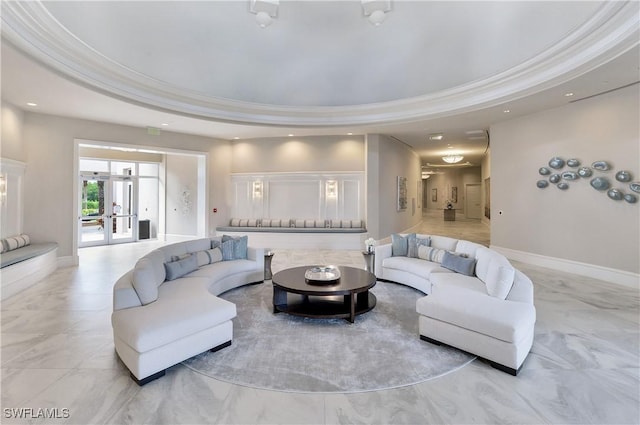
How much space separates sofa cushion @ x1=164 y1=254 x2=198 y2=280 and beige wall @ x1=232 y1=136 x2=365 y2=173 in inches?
210

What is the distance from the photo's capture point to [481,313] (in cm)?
288

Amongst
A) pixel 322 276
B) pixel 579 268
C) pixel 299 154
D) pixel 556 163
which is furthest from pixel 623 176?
pixel 299 154

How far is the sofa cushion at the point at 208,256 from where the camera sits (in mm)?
4754

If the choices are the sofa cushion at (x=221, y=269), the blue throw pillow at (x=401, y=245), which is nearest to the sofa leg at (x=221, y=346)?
the sofa cushion at (x=221, y=269)

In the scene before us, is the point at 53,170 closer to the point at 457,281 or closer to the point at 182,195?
the point at 182,195

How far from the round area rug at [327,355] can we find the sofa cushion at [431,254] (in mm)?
1274

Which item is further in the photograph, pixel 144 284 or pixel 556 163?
pixel 556 163

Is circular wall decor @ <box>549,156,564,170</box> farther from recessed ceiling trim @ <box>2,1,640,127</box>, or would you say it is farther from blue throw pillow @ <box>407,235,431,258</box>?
blue throw pillow @ <box>407,235,431,258</box>

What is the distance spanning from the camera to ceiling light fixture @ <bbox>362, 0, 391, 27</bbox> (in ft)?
10.3

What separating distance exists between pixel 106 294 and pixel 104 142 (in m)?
4.12

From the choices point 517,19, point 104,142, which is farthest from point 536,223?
point 104,142

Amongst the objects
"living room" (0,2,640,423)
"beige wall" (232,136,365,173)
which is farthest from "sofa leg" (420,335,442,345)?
"beige wall" (232,136,365,173)

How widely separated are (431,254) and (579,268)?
348cm

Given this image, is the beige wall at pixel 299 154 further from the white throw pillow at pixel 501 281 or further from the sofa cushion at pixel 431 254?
the white throw pillow at pixel 501 281
